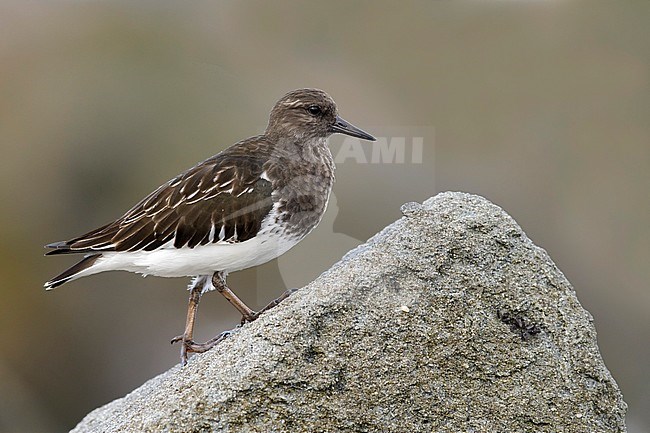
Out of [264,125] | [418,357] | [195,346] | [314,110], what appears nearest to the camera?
[418,357]

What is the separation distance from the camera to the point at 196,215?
353 centimetres

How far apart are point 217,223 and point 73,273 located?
641 millimetres

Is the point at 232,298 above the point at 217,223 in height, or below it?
below

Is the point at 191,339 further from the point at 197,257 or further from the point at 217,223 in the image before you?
the point at 217,223

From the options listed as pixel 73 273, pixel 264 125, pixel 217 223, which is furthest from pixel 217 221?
pixel 264 125

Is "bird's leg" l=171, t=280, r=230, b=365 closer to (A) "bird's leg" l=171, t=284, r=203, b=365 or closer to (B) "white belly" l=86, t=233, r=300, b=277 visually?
(A) "bird's leg" l=171, t=284, r=203, b=365

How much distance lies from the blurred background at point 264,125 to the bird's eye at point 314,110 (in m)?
1.92

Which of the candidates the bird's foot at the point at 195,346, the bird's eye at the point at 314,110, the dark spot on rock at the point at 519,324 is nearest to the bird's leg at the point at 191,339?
the bird's foot at the point at 195,346

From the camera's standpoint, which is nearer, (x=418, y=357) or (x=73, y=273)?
(x=418, y=357)

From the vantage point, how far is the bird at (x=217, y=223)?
3498 mm

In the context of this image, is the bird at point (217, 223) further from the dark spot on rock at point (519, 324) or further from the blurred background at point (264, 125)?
the blurred background at point (264, 125)

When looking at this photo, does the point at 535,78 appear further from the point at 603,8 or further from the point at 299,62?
the point at 299,62

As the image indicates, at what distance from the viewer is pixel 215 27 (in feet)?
25.7

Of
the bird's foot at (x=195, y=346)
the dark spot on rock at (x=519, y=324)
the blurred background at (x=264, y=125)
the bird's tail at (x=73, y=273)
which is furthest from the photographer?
the blurred background at (x=264, y=125)
